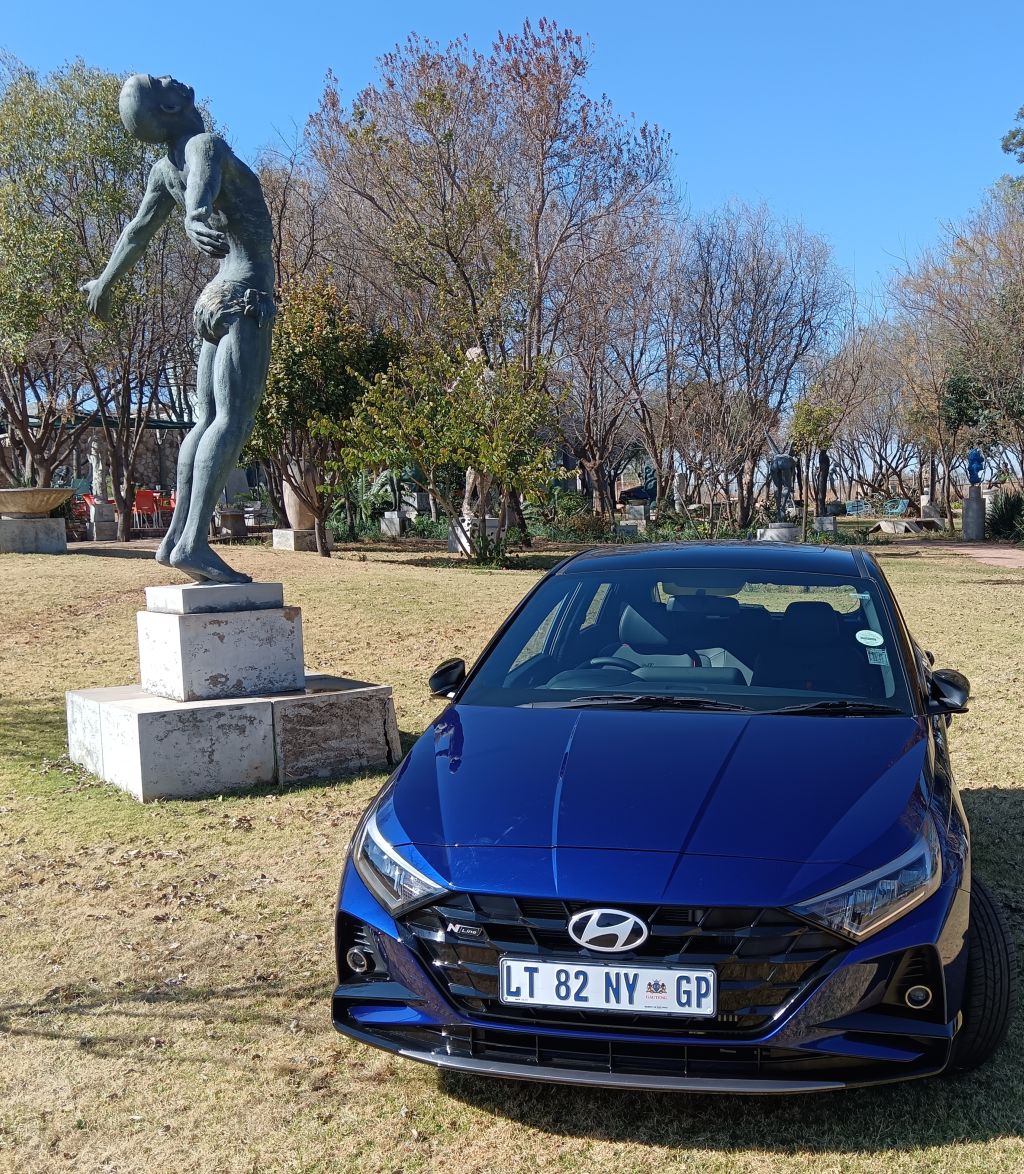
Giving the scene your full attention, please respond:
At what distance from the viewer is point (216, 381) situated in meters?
6.47

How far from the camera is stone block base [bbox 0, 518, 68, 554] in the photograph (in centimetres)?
1684

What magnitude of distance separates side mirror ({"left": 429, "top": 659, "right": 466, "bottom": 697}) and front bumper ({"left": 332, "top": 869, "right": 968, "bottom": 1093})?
148 centimetres

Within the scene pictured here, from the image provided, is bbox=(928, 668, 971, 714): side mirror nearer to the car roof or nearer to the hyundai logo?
the car roof

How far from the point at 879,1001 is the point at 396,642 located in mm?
8371

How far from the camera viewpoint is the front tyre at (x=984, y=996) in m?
2.92

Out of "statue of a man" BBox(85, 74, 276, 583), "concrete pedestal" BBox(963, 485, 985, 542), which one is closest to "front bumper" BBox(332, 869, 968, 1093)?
"statue of a man" BBox(85, 74, 276, 583)

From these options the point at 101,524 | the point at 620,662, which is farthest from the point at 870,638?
the point at 101,524

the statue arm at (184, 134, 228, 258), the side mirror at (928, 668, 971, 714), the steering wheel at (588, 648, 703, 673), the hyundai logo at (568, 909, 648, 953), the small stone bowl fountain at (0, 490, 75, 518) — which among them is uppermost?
the statue arm at (184, 134, 228, 258)

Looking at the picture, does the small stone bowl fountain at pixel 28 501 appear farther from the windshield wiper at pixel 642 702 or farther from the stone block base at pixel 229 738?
the windshield wiper at pixel 642 702

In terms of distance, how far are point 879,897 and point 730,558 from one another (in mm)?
2019

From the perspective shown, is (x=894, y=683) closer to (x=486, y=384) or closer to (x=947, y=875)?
(x=947, y=875)

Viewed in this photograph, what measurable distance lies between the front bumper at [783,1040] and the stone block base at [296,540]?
1912 cm

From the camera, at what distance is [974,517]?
31.9m

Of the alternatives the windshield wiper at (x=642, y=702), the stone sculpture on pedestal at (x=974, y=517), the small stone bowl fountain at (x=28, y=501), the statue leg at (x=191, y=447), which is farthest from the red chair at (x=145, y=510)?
the windshield wiper at (x=642, y=702)
